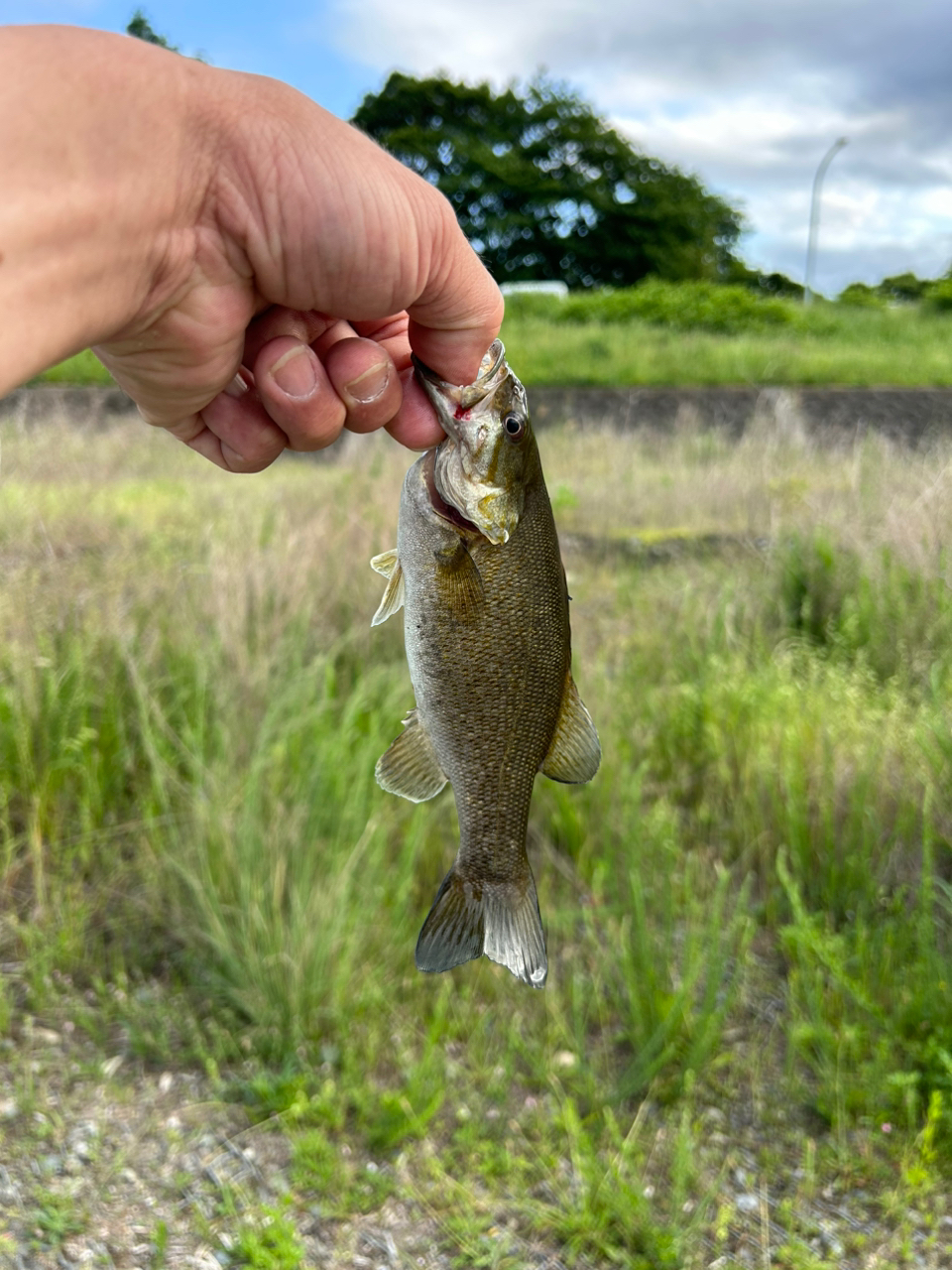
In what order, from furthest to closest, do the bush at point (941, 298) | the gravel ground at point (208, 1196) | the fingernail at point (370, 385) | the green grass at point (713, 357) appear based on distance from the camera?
the bush at point (941, 298), the green grass at point (713, 357), the gravel ground at point (208, 1196), the fingernail at point (370, 385)

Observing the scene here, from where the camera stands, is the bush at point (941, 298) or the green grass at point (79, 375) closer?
the green grass at point (79, 375)

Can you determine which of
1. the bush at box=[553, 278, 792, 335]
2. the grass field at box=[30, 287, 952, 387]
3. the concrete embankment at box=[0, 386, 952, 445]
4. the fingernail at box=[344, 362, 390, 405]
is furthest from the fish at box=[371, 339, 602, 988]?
the bush at box=[553, 278, 792, 335]

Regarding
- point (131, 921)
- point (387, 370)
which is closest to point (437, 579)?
point (387, 370)

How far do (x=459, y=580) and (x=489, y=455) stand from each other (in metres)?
0.17

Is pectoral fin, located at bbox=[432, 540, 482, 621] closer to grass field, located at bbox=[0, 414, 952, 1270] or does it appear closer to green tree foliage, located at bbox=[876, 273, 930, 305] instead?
grass field, located at bbox=[0, 414, 952, 1270]

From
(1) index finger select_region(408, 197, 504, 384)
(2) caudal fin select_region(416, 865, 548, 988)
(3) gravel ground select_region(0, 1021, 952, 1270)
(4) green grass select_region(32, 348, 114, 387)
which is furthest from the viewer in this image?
(4) green grass select_region(32, 348, 114, 387)

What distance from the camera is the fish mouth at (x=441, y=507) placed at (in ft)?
4.21

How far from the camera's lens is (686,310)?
19312mm

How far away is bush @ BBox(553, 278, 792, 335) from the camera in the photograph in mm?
19000

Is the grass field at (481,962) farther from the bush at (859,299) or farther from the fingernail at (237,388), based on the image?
the bush at (859,299)

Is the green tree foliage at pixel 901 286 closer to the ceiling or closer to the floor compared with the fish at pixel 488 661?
closer to the ceiling

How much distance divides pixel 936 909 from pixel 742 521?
4253 millimetres

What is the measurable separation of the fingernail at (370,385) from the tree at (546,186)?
25585 millimetres

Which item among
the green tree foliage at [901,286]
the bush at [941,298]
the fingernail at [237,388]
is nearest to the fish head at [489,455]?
the fingernail at [237,388]
